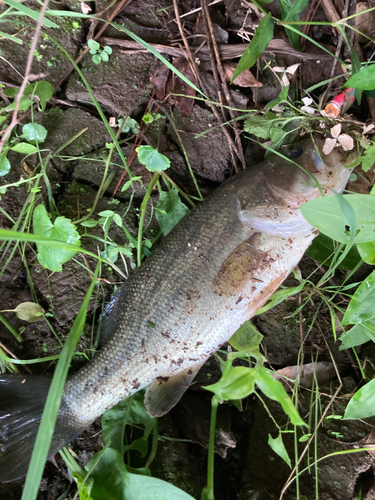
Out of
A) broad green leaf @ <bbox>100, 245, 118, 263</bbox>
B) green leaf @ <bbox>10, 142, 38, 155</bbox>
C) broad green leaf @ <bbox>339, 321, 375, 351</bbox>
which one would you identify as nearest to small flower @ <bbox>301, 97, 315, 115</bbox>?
Answer: broad green leaf @ <bbox>339, 321, 375, 351</bbox>

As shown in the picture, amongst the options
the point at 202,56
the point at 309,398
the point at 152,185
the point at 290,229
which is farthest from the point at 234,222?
the point at 309,398

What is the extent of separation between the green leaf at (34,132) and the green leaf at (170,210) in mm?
874

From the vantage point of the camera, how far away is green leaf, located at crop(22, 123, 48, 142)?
7.09ft

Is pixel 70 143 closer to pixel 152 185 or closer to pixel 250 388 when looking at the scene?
pixel 152 185

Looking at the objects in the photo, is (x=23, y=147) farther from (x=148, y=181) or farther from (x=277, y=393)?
(x=277, y=393)

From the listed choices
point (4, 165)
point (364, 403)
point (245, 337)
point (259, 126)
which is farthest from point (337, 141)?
point (4, 165)

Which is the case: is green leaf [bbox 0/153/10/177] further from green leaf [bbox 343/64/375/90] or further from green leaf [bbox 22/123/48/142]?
green leaf [bbox 343/64/375/90]

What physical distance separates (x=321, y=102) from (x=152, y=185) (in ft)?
4.09

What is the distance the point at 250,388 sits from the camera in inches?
54.3

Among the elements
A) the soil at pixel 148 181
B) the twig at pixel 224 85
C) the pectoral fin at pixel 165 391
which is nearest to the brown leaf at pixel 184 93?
the soil at pixel 148 181

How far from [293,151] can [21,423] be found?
2.43 meters

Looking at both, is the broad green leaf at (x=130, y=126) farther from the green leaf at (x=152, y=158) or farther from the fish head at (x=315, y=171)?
the fish head at (x=315, y=171)

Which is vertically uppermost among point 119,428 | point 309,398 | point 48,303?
point 48,303

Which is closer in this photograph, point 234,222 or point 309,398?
point 234,222
